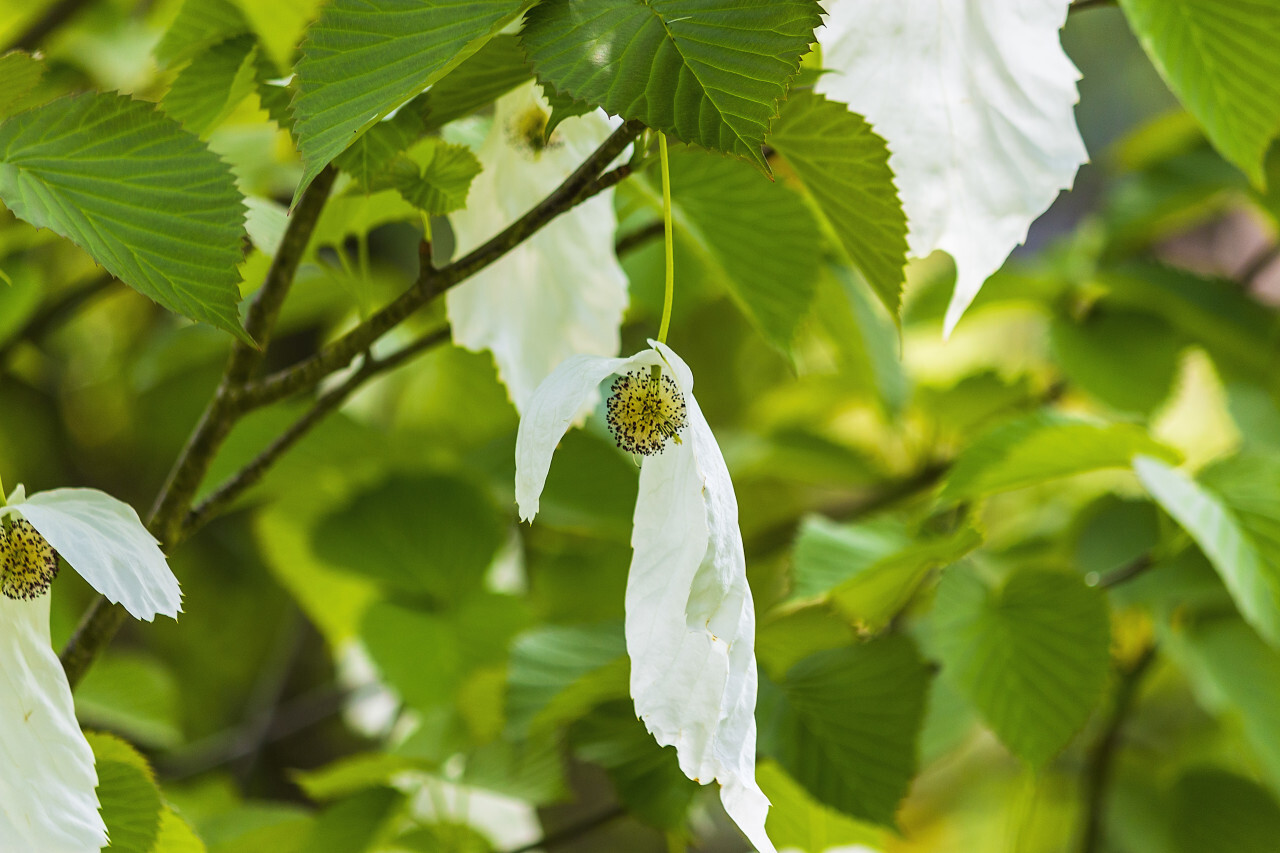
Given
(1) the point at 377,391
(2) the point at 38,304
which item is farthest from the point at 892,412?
(2) the point at 38,304

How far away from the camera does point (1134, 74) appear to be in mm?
2512

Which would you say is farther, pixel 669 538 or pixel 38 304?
pixel 38 304

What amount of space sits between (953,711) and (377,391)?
61cm

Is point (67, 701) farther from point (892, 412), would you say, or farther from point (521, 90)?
point (892, 412)

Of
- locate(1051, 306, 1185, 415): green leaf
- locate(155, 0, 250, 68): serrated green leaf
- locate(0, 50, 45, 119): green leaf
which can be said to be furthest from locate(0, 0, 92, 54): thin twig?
locate(1051, 306, 1185, 415): green leaf

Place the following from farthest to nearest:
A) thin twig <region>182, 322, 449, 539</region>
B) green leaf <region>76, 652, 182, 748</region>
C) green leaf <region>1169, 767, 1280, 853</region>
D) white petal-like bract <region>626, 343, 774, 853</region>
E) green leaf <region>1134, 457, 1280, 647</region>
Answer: green leaf <region>76, 652, 182, 748</region>
green leaf <region>1169, 767, 1280, 853</region>
green leaf <region>1134, 457, 1280, 647</region>
thin twig <region>182, 322, 449, 539</region>
white petal-like bract <region>626, 343, 774, 853</region>

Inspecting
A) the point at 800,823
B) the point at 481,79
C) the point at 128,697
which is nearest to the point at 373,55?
the point at 481,79

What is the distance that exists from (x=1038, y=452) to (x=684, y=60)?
29cm

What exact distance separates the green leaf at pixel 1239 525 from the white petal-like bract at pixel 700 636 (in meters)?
0.30

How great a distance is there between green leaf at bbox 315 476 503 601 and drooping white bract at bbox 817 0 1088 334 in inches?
15.9

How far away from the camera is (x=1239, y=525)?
49 centimetres

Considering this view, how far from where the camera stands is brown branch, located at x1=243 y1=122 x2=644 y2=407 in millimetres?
298

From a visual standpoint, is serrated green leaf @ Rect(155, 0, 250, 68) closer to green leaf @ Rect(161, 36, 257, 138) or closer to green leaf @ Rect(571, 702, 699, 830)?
green leaf @ Rect(161, 36, 257, 138)

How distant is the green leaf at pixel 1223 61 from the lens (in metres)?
0.39
